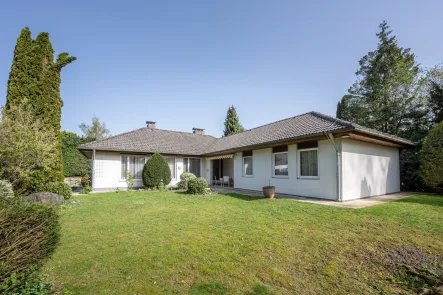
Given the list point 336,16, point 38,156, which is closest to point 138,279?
point 38,156

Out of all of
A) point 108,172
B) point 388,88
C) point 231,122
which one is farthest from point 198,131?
point 388,88

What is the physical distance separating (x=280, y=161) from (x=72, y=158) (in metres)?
23.6

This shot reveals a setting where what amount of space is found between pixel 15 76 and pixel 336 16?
1998 cm

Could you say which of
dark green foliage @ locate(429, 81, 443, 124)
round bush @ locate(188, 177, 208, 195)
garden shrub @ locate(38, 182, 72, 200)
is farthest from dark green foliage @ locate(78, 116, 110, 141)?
dark green foliage @ locate(429, 81, 443, 124)

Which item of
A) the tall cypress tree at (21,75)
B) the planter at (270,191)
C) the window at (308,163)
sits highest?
the tall cypress tree at (21,75)

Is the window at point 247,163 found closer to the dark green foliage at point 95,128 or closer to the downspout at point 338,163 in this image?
the downspout at point 338,163

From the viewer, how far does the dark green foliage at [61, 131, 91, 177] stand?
2403 centimetres

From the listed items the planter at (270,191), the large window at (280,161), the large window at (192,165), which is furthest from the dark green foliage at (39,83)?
the large window at (280,161)

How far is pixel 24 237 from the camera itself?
338 cm

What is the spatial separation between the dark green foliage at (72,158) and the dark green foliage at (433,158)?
1235 inches

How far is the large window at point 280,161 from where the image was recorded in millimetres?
14695

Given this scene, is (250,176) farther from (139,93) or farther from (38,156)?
(38,156)

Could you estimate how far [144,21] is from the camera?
12.8 m

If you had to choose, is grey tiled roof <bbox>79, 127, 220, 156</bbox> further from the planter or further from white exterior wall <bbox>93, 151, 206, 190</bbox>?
the planter
